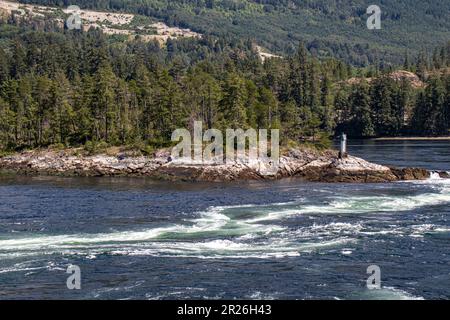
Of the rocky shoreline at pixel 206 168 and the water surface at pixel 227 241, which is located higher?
the rocky shoreline at pixel 206 168

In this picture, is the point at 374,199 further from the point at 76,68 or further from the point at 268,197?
the point at 76,68

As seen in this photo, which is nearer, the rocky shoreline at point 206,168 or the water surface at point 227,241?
the water surface at point 227,241

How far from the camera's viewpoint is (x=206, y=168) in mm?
96438

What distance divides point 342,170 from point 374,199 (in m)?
19.5

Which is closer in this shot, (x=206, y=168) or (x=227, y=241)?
(x=227, y=241)

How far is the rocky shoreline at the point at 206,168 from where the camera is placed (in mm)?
93812

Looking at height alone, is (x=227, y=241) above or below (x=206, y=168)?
below

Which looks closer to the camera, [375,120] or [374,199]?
[374,199]

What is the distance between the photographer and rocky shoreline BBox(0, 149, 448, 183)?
93.8 metres

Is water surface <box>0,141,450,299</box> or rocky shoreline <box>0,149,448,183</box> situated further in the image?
rocky shoreline <box>0,149,448,183</box>

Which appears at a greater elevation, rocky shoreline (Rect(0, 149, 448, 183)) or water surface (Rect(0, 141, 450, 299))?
rocky shoreline (Rect(0, 149, 448, 183))

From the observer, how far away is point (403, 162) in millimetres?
112938
